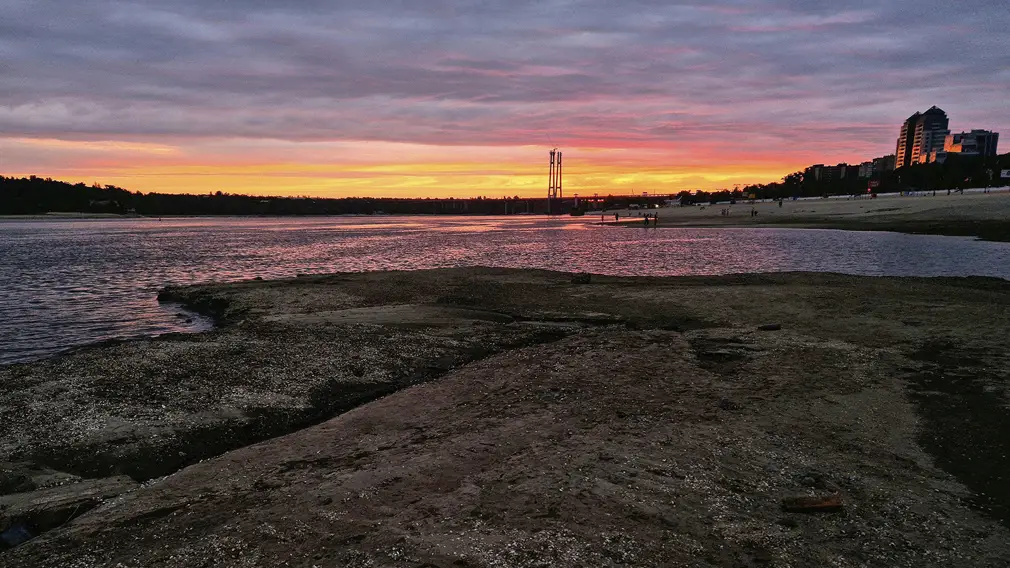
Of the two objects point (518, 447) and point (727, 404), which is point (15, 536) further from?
point (727, 404)

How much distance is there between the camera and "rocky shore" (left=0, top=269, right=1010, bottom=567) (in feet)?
16.8

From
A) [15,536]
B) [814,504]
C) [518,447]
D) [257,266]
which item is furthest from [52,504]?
[257,266]

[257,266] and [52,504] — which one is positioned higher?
[257,266]

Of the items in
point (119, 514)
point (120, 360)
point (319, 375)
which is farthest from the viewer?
point (120, 360)

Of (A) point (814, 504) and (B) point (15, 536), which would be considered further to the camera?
(A) point (814, 504)

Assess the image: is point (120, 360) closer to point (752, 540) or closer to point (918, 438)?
point (752, 540)

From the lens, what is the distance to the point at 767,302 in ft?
61.3

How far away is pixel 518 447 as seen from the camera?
7277 millimetres

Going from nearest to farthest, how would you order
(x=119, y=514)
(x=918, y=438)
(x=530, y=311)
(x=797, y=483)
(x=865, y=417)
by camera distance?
(x=119, y=514)
(x=797, y=483)
(x=918, y=438)
(x=865, y=417)
(x=530, y=311)

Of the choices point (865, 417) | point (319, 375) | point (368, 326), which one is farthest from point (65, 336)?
point (865, 417)

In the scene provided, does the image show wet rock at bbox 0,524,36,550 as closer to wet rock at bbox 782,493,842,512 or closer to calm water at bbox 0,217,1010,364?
wet rock at bbox 782,493,842,512

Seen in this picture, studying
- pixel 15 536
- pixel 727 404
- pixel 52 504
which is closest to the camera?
pixel 15 536

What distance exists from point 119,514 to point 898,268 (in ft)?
116

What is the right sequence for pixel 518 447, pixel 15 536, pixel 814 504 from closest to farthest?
1. pixel 15 536
2. pixel 814 504
3. pixel 518 447
